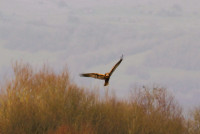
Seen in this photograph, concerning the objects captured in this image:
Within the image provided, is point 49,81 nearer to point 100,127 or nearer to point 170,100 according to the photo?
point 100,127

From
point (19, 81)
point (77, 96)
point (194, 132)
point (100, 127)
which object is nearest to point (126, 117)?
point (100, 127)

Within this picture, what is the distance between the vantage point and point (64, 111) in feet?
36.3

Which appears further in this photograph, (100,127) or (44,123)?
(100,127)

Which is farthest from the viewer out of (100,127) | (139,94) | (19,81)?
(139,94)

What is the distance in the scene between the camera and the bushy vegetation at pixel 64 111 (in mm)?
10383

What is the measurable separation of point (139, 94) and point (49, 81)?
468 centimetres

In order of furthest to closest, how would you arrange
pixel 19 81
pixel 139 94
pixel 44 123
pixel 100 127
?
pixel 139 94 → pixel 19 81 → pixel 100 127 → pixel 44 123

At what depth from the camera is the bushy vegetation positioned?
409 inches

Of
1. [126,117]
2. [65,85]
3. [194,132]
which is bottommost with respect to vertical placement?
[194,132]

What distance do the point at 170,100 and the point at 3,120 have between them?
8368mm

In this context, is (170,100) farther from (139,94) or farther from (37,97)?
(37,97)

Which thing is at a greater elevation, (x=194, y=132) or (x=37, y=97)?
(x=37, y=97)

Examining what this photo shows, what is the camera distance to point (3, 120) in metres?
10.4

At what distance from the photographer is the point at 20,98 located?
38.1ft
